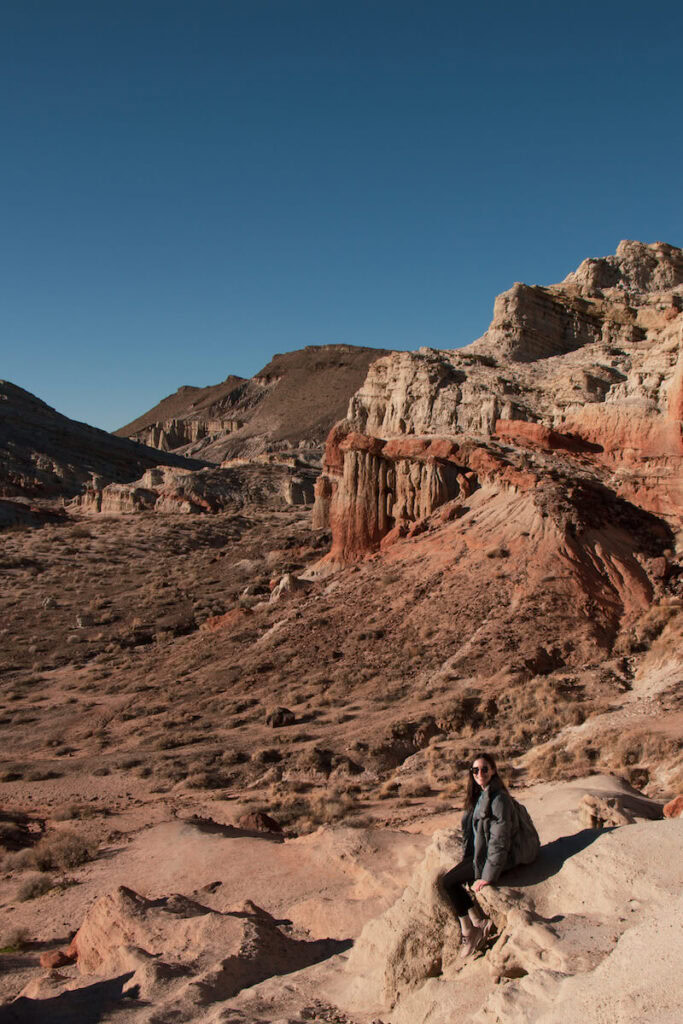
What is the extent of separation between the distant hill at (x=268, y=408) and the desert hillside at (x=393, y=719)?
84.9 m

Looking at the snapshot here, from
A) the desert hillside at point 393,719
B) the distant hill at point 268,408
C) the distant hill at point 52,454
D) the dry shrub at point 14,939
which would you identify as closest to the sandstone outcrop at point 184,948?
the desert hillside at point 393,719

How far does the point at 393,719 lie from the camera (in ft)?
56.1

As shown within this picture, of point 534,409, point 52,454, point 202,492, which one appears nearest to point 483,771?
point 534,409

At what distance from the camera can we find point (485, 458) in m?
24.5

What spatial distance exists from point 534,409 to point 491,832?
25789mm

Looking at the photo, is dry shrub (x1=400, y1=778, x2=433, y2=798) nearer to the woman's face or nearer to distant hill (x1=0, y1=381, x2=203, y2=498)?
the woman's face

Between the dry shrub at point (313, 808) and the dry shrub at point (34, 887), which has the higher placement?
the dry shrub at point (313, 808)

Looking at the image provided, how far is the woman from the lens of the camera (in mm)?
5945

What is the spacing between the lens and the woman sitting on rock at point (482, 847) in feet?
19.5

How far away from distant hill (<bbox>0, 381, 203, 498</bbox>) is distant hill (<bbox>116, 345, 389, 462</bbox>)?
890 inches

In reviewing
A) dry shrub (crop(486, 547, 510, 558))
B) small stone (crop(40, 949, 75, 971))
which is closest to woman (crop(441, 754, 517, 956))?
small stone (crop(40, 949, 75, 971))

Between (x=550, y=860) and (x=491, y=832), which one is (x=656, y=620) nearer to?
(x=550, y=860)

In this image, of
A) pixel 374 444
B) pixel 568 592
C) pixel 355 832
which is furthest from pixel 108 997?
pixel 374 444

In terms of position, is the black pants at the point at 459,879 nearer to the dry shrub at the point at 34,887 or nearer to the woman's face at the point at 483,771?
the woman's face at the point at 483,771
